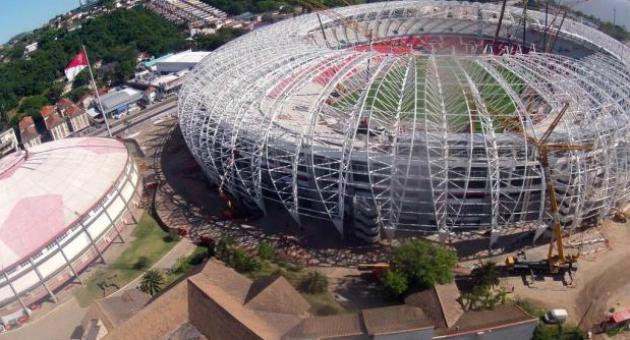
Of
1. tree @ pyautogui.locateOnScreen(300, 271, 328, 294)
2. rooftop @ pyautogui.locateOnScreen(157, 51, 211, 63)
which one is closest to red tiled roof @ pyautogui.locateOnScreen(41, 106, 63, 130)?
rooftop @ pyautogui.locateOnScreen(157, 51, 211, 63)

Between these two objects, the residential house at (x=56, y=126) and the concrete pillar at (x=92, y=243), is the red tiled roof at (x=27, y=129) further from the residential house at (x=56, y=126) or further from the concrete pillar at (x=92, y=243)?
the concrete pillar at (x=92, y=243)

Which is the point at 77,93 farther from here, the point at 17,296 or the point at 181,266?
the point at 181,266

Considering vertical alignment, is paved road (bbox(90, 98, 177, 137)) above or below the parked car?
above

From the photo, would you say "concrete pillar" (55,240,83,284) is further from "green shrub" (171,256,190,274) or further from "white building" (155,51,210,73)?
"white building" (155,51,210,73)

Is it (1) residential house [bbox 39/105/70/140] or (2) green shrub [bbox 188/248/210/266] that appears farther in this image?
(1) residential house [bbox 39/105/70/140]

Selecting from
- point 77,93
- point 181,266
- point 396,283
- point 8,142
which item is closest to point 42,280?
point 181,266

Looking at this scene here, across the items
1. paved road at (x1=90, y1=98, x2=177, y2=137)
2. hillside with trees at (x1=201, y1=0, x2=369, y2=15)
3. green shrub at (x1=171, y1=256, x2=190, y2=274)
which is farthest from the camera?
hillside with trees at (x1=201, y1=0, x2=369, y2=15)
